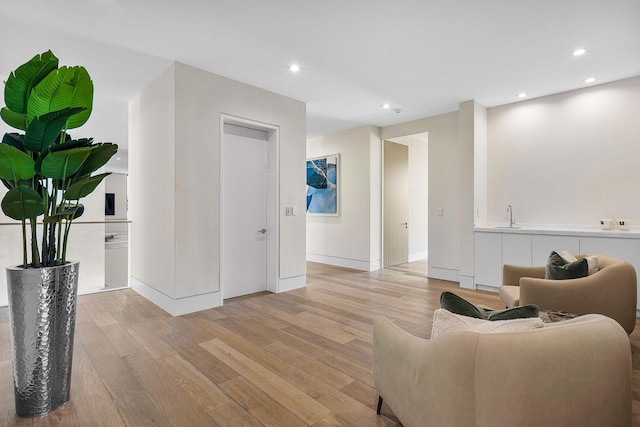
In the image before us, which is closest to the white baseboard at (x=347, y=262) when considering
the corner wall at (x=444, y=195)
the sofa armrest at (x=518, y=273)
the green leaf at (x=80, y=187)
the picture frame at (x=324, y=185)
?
the picture frame at (x=324, y=185)

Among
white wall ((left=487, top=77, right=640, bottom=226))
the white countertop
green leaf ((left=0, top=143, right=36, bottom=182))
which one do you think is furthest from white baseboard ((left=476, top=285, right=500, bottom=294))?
green leaf ((left=0, top=143, right=36, bottom=182))

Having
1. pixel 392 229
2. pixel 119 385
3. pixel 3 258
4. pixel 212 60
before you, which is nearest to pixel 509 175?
pixel 392 229

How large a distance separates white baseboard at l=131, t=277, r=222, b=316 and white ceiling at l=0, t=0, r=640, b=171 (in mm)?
2718

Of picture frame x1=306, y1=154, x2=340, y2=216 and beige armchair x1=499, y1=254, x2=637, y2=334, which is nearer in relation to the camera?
beige armchair x1=499, y1=254, x2=637, y2=334

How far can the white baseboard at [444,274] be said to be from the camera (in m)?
5.49

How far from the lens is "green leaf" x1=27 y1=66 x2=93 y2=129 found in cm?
180

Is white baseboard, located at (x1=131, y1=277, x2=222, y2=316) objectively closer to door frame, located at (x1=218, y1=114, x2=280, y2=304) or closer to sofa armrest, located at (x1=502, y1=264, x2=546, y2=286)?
door frame, located at (x1=218, y1=114, x2=280, y2=304)

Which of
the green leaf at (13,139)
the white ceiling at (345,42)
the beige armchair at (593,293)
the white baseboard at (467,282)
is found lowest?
the white baseboard at (467,282)

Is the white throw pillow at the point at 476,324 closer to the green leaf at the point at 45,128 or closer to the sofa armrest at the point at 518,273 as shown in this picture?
the green leaf at the point at 45,128

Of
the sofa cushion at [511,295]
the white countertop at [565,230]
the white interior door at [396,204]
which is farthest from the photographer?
the white interior door at [396,204]

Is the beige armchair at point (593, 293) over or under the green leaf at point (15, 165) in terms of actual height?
under

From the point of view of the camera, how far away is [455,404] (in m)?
1.21

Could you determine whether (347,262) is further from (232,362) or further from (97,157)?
(97,157)

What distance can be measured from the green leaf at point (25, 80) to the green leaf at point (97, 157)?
402 mm
